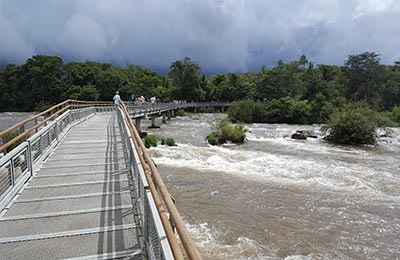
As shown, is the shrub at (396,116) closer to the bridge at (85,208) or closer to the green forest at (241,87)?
the green forest at (241,87)

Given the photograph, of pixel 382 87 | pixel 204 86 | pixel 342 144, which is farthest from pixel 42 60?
pixel 382 87

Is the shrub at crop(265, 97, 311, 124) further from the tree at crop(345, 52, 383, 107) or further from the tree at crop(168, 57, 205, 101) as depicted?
the tree at crop(168, 57, 205, 101)

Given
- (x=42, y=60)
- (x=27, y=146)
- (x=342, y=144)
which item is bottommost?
(x=342, y=144)

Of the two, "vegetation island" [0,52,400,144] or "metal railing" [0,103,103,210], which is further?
"vegetation island" [0,52,400,144]

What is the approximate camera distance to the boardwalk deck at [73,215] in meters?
3.71

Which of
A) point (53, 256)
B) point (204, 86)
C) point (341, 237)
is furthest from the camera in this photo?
point (204, 86)

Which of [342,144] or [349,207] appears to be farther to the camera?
[342,144]

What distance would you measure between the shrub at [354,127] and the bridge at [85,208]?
2380cm

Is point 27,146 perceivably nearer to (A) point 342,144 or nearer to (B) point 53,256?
(B) point 53,256

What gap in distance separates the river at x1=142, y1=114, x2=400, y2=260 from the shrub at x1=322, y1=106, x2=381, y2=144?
27.7 ft

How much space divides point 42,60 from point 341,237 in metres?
91.3

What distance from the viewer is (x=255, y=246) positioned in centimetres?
744

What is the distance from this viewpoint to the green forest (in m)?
53.0

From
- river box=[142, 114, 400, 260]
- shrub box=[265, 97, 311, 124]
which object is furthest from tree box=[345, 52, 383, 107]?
river box=[142, 114, 400, 260]
